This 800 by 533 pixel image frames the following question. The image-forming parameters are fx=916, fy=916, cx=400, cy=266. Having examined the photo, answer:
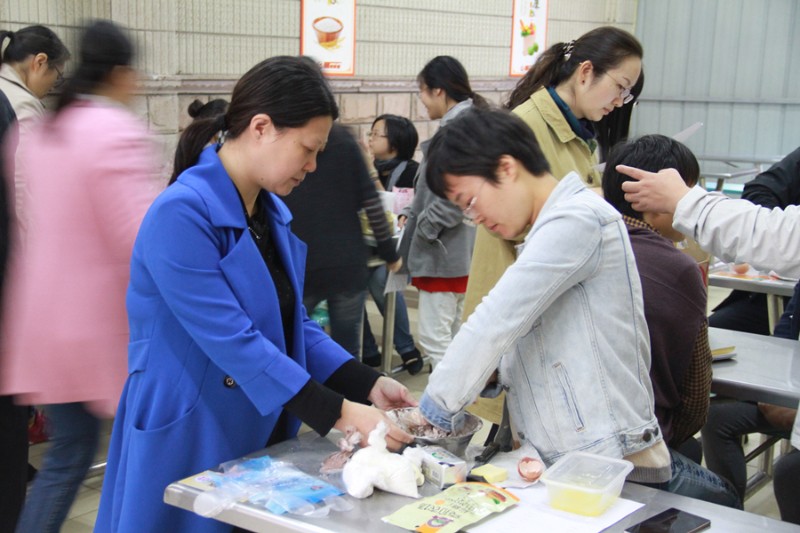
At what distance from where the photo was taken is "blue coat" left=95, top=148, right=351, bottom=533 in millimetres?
1651

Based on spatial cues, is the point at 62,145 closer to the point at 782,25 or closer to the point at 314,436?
the point at 314,436

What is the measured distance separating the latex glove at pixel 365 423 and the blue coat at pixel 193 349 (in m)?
0.11

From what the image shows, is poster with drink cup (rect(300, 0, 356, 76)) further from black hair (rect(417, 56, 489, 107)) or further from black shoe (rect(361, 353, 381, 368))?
black shoe (rect(361, 353, 381, 368))

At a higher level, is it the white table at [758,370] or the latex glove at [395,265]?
the white table at [758,370]

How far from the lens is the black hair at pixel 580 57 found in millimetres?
2619

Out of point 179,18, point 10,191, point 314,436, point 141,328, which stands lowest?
point 314,436

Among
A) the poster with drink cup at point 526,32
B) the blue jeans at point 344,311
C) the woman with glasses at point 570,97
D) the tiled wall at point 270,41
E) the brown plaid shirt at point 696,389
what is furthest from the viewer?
the poster with drink cup at point 526,32

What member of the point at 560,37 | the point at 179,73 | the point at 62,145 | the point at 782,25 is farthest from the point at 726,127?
the point at 62,145

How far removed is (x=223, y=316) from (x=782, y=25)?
912 cm

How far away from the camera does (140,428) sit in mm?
1730

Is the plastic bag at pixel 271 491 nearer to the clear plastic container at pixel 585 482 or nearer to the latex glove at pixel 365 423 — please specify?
the latex glove at pixel 365 423

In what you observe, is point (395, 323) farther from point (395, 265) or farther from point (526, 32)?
point (526, 32)

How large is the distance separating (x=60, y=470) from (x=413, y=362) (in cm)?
274

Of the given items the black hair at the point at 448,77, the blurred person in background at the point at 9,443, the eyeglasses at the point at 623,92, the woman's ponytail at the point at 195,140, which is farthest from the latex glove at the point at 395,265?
the woman's ponytail at the point at 195,140
